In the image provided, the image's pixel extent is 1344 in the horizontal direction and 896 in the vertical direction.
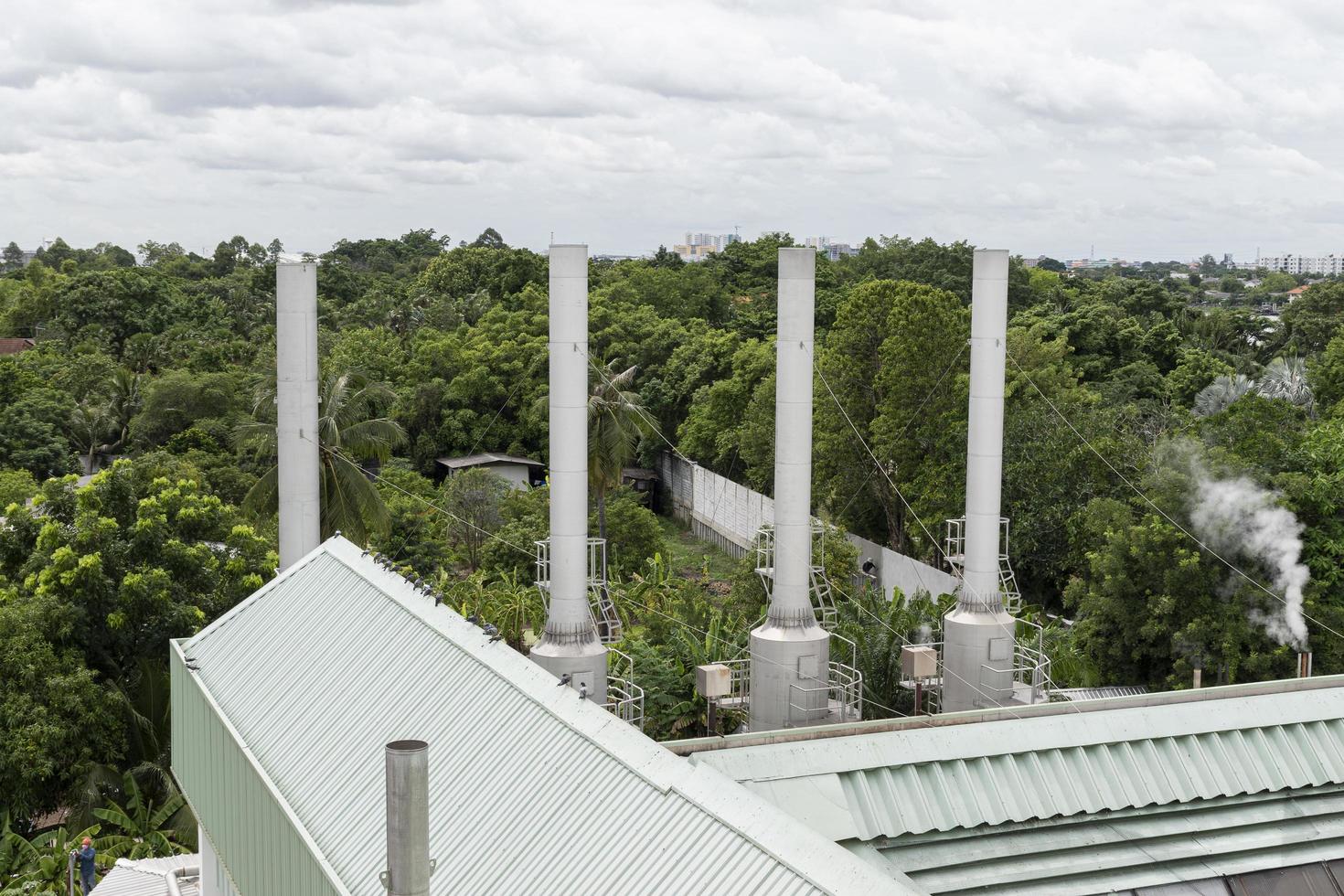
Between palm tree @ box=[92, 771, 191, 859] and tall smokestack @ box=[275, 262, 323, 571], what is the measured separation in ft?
17.1

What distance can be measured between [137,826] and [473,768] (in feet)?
46.8

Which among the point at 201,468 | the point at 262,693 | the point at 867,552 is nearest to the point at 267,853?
the point at 262,693

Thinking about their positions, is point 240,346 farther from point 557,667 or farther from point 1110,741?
point 1110,741

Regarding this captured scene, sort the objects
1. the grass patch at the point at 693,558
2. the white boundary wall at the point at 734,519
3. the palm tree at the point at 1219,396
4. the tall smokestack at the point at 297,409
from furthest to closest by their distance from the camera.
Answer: the grass patch at the point at 693,558 < the palm tree at the point at 1219,396 < the white boundary wall at the point at 734,519 < the tall smokestack at the point at 297,409

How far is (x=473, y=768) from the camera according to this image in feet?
40.4

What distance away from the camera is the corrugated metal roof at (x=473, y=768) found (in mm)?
9766

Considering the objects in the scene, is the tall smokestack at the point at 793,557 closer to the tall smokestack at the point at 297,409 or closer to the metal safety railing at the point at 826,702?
the metal safety railing at the point at 826,702

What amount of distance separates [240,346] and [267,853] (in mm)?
56604

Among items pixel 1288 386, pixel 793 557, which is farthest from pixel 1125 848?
pixel 1288 386

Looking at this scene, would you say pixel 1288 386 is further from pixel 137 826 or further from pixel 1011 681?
pixel 137 826

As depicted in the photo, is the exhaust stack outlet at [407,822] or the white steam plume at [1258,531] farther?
the white steam plume at [1258,531]

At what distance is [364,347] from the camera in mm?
64375

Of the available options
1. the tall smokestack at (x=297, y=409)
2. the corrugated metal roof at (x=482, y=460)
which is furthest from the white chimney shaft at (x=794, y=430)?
the corrugated metal roof at (x=482, y=460)

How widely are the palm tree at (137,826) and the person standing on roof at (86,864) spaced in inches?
41.5
